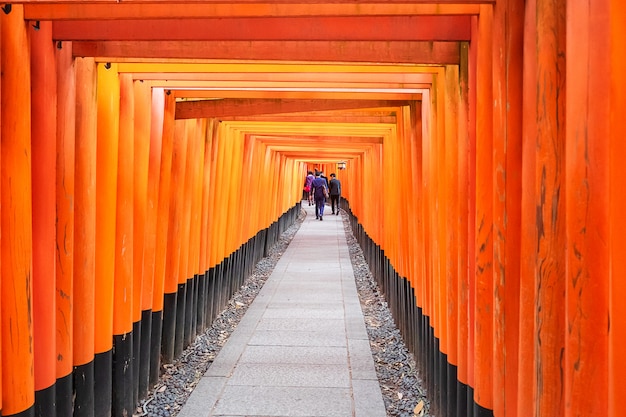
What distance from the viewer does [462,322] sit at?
3.80m

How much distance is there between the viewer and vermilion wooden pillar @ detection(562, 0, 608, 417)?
5.77ft

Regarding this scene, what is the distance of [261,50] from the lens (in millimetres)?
3650

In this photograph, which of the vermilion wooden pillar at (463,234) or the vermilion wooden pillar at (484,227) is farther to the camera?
the vermilion wooden pillar at (463,234)

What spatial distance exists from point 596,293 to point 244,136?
931cm

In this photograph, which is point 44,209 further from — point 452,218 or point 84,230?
point 452,218

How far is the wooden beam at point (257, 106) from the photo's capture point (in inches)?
237

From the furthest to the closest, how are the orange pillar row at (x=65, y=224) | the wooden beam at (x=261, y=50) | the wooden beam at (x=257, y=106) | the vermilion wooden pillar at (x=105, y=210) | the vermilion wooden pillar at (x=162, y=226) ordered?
the wooden beam at (x=257, y=106)
the vermilion wooden pillar at (x=162, y=226)
the vermilion wooden pillar at (x=105, y=210)
the wooden beam at (x=261, y=50)
the orange pillar row at (x=65, y=224)

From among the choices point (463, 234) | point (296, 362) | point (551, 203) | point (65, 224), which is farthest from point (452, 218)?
point (296, 362)

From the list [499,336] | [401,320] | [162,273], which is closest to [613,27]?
[499,336]

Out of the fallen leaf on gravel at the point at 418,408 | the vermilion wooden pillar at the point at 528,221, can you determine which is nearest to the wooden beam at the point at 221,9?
the vermilion wooden pillar at the point at 528,221

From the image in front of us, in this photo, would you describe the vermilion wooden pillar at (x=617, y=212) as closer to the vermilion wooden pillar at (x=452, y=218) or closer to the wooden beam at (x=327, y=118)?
the vermilion wooden pillar at (x=452, y=218)

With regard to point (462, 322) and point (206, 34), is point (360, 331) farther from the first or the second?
point (206, 34)

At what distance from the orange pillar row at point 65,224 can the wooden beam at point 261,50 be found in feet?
0.79

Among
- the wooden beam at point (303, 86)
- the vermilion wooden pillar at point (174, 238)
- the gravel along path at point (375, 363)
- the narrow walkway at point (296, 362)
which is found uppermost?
the wooden beam at point (303, 86)
